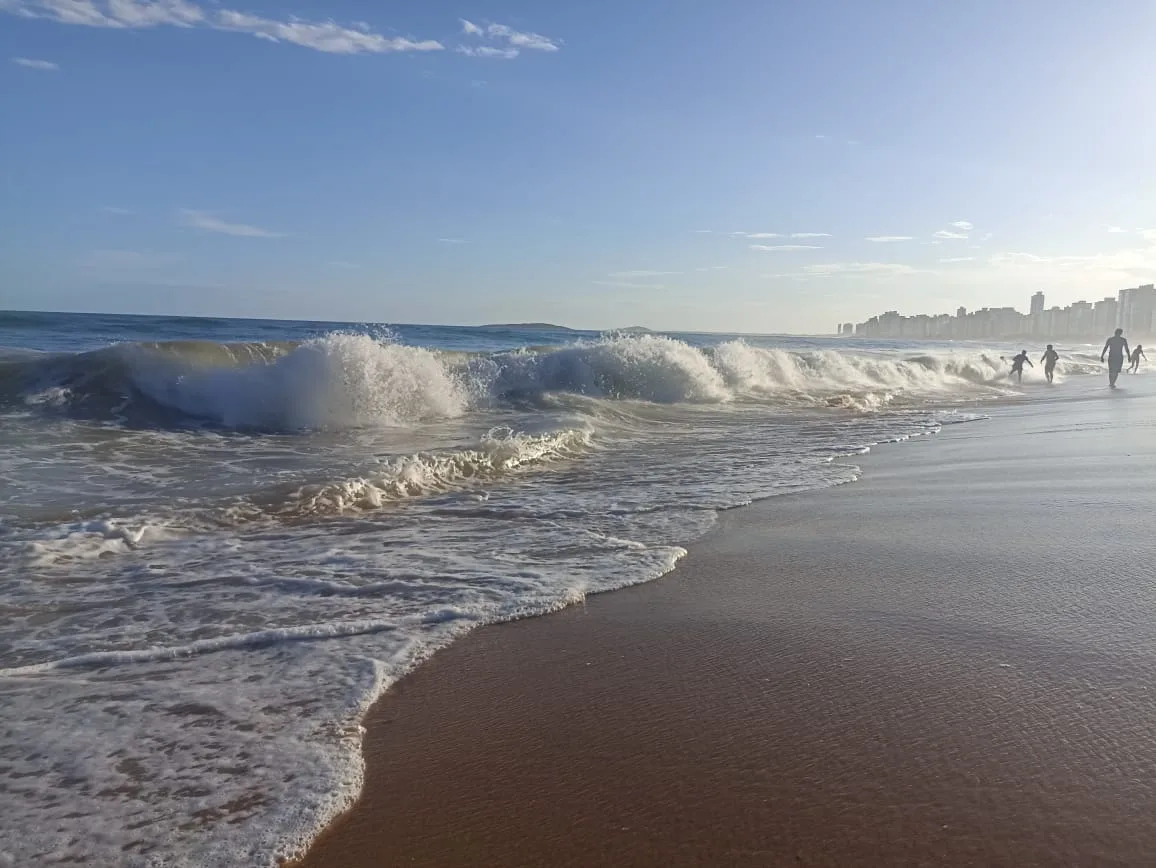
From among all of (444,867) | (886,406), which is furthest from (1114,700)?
(886,406)

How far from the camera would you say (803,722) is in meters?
2.75

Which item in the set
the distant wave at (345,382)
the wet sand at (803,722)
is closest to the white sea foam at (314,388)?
the distant wave at (345,382)

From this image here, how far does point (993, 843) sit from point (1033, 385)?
29990 millimetres

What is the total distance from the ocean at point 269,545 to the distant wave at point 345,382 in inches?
2.6

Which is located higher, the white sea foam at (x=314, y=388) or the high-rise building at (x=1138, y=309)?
the high-rise building at (x=1138, y=309)

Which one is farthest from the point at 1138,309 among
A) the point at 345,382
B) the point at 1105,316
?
the point at 345,382

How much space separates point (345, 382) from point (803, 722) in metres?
11.1

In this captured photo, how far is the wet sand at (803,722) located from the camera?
82.9 inches

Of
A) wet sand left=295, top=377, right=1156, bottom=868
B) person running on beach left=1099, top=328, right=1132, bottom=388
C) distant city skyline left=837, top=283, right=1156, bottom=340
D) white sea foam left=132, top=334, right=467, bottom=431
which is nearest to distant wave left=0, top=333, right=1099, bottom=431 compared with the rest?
white sea foam left=132, top=334, right=467, bottom=431

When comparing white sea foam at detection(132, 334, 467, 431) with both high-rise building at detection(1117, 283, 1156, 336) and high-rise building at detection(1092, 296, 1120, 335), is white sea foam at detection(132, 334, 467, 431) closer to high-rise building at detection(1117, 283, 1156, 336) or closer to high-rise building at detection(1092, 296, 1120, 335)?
high-rise building at detection(1117, 283, 1156, 336)

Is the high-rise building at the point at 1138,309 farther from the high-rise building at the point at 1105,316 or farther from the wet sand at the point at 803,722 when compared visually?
the wet sand at the point at 803,722

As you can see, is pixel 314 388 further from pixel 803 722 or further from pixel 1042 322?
pixel 1042 322

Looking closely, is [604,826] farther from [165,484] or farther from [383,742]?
[165,484]

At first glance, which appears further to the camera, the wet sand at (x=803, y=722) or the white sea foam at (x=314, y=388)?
the white sea foam at (x=314, y=388)
